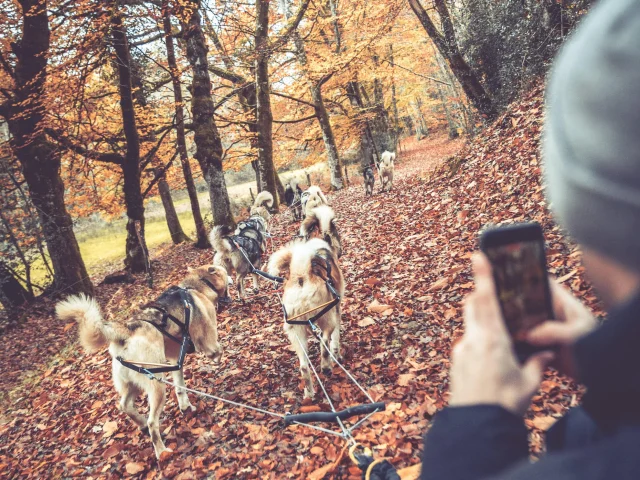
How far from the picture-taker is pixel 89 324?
13.1 feet

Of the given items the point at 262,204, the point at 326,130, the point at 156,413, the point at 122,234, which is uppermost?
the point at 326,130

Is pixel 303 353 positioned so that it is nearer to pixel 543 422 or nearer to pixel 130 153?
pixel 543 422

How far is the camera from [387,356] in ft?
16.0

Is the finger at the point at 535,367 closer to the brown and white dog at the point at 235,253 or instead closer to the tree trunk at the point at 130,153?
the brown and white dog at the point at 235,253

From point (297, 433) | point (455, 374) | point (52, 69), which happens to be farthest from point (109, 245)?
point (455, 374)

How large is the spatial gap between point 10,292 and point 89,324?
493 inches

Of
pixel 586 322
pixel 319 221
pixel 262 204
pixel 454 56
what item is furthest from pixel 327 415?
pixel 454 56

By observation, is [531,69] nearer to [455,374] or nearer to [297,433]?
[297,433]

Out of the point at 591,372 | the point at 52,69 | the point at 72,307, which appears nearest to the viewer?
the point at 591,372

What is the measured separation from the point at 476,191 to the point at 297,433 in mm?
7033

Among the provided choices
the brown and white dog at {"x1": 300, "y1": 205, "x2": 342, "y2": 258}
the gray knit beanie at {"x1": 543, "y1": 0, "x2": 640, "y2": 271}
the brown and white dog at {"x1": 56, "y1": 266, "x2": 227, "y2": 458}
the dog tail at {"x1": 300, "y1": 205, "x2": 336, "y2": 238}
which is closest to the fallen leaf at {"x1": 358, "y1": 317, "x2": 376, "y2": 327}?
the brown and white dog at {"x1": 300, "y1": 205, "x2": 342, "y2": 258}

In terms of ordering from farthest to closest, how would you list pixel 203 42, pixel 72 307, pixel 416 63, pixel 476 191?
pixel 416 63
pixel 203 42
pixel 476 191
pixel 72 307

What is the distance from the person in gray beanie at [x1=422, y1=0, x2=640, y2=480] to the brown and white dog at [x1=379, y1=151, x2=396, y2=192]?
15052mm

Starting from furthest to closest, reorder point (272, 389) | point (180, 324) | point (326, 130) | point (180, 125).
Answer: point (326, 130) < point (180, 125) < point (272, 389) < point (180, 324)
